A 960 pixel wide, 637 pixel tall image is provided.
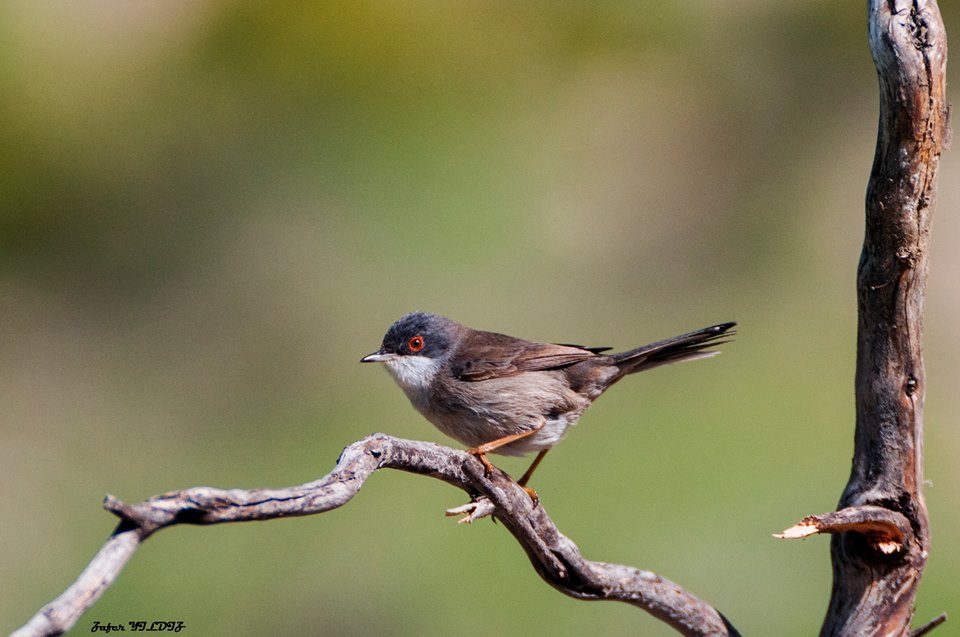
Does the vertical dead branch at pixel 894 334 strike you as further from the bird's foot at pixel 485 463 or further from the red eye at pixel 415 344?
the red eye at pixel 415 344

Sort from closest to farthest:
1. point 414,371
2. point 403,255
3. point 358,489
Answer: point 358,489
point 414,371
point 403,255

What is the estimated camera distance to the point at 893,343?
160 inches

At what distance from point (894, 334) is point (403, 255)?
7.71m

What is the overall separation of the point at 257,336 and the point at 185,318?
0.90 metres

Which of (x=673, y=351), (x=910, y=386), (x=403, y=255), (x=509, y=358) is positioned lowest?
(x=910, y=386)

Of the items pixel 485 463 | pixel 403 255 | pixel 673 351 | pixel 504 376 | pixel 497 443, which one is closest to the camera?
pixel 485 463

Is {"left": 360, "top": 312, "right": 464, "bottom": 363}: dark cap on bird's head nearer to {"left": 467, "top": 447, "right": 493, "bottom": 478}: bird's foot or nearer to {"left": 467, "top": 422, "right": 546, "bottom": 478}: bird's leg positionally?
{"left": 467, "top": 422, "right": 546, "bottom": 478}: bird's leg

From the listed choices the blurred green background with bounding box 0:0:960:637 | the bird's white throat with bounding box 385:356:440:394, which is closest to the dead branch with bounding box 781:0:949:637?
the bird's white throat with bounding box 385:356:440:394

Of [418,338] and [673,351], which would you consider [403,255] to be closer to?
[418,338]

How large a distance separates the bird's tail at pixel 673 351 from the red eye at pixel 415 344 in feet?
3.11

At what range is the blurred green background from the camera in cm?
923

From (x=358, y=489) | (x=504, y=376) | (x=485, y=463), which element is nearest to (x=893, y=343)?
(x=485, y=463)

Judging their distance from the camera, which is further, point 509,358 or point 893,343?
point 509,358

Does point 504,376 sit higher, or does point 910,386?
point 504,376
